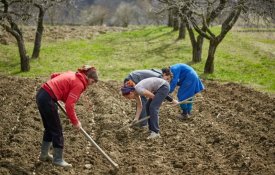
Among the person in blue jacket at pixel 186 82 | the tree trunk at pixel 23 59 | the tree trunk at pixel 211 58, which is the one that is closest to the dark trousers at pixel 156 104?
the person in blue jacket at pixel 186 82

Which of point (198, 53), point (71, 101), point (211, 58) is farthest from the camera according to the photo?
point (198, 53)

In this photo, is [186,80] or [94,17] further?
[94,17]

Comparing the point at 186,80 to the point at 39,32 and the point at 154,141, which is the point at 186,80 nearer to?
the point at 154,141

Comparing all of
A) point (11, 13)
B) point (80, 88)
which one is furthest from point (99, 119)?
point (11, 13)

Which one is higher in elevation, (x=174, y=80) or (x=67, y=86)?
(x=67, y=86)

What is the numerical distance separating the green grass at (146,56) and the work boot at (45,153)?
8138mm

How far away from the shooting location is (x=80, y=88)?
668 centimetres

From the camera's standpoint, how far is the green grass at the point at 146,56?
16.3 metres

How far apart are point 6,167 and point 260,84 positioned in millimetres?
10010

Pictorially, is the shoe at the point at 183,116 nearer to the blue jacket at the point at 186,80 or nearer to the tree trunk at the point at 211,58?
the blue jacket at the point at 186,80

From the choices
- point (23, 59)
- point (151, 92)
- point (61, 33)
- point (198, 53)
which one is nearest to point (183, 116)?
point (151, 92)

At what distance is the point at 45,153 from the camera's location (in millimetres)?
7238

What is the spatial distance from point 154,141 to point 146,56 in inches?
463

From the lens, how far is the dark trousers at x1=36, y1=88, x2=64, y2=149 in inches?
265
